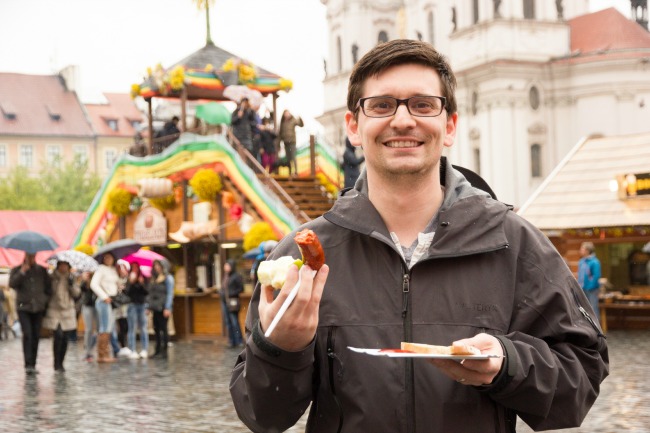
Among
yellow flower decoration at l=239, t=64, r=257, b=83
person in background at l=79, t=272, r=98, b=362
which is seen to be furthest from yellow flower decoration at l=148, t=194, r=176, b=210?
person in background at l=79, t=272, r=98, b=362

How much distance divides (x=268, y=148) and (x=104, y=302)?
774 cm

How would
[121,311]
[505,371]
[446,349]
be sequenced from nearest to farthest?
[446,349] → [505,371] → [121,311]

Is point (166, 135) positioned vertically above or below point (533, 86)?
below

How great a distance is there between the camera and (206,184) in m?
24.1

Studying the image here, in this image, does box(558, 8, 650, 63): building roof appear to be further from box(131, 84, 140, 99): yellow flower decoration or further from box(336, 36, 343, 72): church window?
box(131, 84, 140, 99): yellow flower decoration

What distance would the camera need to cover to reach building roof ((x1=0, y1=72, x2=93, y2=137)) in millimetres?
91812

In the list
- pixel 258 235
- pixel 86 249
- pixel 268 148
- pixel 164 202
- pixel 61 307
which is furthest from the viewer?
pixel 86 249

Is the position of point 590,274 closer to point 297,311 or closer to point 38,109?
point 297,311

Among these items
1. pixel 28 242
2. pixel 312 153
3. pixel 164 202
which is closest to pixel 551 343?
pixel 28 242

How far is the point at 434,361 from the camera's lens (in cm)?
267

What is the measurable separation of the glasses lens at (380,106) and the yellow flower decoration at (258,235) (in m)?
18.9

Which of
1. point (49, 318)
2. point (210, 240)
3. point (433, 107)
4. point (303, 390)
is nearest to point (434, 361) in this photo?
point (303, 390)

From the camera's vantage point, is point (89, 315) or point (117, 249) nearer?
point (89, 315)

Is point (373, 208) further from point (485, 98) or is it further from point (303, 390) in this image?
point (485, 98)
